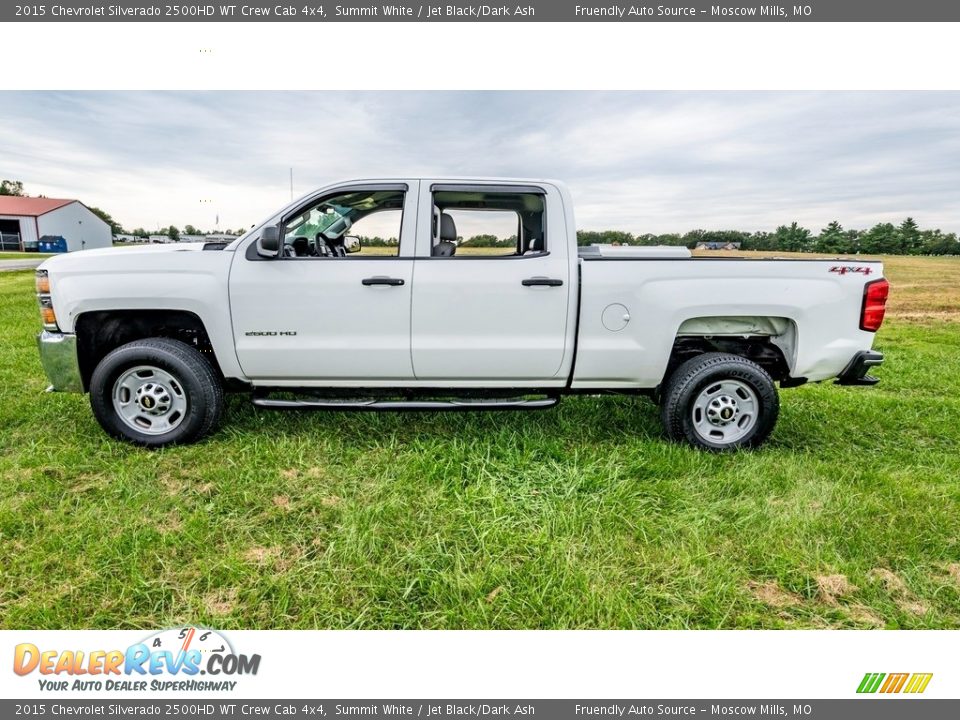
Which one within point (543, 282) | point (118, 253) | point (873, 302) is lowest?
point (873, 302)

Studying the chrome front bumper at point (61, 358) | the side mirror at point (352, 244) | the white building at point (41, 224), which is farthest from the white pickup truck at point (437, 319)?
the white building at point (41, 224)

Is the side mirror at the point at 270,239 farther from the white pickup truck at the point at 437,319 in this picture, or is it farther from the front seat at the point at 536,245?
the front seat at the point at 536,245

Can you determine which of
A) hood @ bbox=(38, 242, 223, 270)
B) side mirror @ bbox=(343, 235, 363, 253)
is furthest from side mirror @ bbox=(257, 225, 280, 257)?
side mirror @ bbox=(343, 235, 363, 253)

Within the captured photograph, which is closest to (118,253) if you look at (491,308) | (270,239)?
(270,239)

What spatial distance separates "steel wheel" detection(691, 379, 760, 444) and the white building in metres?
44.6

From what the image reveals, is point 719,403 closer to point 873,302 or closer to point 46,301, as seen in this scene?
point 873,302

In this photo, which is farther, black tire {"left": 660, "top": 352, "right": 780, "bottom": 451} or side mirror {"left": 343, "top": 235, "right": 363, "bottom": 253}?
side mirror {"left": 343, "top": 235, "right": 363, "bottom": 253}

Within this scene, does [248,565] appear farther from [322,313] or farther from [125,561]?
[322,313]

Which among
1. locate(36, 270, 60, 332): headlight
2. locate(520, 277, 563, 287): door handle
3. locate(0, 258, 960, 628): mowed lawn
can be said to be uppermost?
locate(520, 277, 563, 287): door handle

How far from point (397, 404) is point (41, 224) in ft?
160

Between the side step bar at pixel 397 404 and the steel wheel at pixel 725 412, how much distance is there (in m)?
1.05

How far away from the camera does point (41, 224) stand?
128ft

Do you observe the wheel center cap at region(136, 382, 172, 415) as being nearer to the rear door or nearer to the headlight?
the headlight

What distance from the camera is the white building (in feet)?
124
